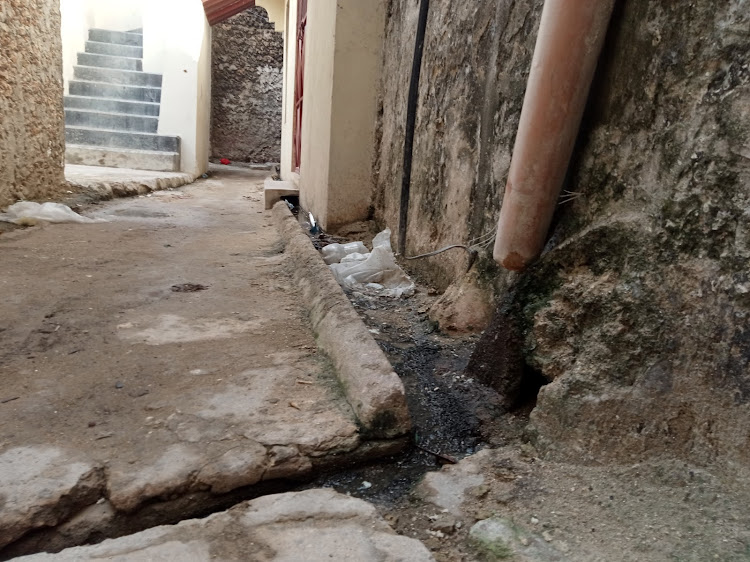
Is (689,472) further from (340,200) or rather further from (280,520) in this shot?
(340,200)

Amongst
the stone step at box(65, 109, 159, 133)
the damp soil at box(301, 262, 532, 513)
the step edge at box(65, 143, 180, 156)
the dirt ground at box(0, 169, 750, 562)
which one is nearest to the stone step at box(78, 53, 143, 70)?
the stone step at box(65, 109, 159, 133)

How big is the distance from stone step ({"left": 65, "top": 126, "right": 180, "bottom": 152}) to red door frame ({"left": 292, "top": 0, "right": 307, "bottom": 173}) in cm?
190

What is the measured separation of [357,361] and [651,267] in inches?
30.4

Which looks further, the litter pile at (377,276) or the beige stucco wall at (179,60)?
the beige stucco wall at (179,60)

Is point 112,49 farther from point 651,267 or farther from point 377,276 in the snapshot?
point 651,267

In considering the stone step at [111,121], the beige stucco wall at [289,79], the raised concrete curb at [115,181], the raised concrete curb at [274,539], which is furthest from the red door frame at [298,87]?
the raised concrete curb at [274,539]

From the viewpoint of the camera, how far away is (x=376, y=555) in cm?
94

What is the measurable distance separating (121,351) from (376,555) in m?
1.14

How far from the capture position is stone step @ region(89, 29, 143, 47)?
8727 mm

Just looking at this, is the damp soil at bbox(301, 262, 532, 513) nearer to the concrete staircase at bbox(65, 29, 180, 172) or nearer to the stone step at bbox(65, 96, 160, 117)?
the concrete staircase at bbox(65, 29, 180, 172)

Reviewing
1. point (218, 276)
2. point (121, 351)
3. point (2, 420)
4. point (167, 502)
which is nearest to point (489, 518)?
point (167, 502)

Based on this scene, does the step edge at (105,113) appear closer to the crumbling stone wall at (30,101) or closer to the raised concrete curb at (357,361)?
the crumbling stone wall at (30,101)

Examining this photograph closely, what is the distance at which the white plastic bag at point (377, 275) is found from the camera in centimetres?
267

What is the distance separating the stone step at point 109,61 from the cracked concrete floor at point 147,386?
651cm
